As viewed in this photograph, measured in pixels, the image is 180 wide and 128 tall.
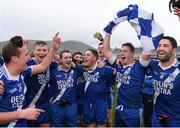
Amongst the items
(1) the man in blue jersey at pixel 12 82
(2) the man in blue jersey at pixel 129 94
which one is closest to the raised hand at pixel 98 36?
(2) the man in blue jersey at pixel 129 94

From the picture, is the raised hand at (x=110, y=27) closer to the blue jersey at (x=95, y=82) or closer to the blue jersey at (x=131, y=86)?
the blue jersey at (x=131, y=86)

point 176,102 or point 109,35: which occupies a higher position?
point 109,35

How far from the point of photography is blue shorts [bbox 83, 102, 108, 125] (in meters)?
8.79

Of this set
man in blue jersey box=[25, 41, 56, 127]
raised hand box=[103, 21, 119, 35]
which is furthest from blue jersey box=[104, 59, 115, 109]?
man in blue jersey box=[25, 41, 56, 127]

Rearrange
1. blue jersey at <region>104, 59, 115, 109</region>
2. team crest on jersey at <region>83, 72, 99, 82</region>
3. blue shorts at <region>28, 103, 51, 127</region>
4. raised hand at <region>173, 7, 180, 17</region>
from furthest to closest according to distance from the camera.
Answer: blue jersey at <region>104, 59, 115, 109</region> → team crest on jersey at <region>83, 72, 99, 82</region> → blue shorts at <region>28, 103, 51, 127</region> → raised hand at <region>173, 7, 180, 17</region>

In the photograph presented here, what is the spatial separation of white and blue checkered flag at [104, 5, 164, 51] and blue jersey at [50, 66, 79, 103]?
180 cm

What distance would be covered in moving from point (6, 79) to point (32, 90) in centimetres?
271

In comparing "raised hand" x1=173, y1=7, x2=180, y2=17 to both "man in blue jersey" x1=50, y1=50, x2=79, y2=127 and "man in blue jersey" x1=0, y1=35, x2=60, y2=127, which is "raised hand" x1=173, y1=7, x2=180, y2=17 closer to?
"man in blue jersey" x1=0, y1=35, x2=60, y2=127

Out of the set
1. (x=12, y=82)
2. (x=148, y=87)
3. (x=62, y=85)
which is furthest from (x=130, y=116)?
(x=12, y=82)

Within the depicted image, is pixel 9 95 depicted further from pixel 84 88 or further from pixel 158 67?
pixel 84 88

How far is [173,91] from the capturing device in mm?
6121

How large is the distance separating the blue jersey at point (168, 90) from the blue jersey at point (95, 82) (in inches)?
94.4

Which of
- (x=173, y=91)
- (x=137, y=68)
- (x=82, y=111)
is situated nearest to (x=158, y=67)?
(x=173, y=91)

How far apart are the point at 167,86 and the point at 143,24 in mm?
1398
